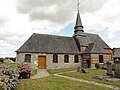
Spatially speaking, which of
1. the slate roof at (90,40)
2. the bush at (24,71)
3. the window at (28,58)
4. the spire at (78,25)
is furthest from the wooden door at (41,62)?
the bush at (24,71)

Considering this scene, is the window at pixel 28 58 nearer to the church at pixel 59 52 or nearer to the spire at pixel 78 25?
the church at pixel 59 52

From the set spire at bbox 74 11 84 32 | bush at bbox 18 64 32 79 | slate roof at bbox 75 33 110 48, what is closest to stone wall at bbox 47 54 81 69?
slate roof at bbox 75 33 110 48

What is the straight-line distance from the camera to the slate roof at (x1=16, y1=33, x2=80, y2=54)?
2488 centimetres

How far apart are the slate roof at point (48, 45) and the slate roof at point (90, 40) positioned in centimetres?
139

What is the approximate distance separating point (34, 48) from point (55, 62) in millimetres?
4261

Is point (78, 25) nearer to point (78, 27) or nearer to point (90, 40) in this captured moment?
point (78, 27)

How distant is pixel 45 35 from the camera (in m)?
28.0

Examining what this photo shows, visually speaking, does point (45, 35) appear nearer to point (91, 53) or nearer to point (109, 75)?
point (91, 53)

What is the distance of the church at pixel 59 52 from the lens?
2469 centimetres

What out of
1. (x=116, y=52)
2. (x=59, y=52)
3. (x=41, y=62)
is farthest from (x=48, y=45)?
(x=116, y=52)

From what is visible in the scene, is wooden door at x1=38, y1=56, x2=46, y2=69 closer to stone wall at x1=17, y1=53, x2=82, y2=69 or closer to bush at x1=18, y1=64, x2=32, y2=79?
stone wall at x1=17, y1=53, x2=82, y2=69

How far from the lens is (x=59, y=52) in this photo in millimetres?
26172

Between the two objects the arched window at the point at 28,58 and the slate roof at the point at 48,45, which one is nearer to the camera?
the arched window at the point at 28,58

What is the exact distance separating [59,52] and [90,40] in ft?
26.3
